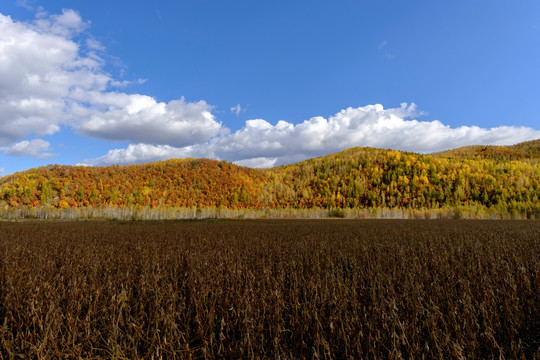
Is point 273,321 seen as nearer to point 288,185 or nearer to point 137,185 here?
point 137,185

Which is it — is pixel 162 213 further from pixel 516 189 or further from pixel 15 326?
pixel 516 189

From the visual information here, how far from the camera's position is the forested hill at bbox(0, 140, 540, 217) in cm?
5125

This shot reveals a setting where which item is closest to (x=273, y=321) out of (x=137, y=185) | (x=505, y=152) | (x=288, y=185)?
(x=137, y=185)

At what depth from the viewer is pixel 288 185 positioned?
75188 millimetres

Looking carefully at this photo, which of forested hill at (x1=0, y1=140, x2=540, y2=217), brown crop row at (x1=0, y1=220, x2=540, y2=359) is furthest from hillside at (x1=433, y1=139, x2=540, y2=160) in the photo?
brown crop row at (x1=0, y1=220, x2=540, y2=359)

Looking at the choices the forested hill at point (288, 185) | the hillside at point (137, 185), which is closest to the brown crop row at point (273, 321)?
the forested hill at point (288, 185)

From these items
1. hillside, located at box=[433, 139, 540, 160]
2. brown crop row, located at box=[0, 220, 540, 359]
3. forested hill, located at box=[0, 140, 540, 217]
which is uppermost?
hillside, located at box=[433, 139, 540, 160]

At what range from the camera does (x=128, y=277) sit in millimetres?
3988

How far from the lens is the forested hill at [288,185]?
5125cm

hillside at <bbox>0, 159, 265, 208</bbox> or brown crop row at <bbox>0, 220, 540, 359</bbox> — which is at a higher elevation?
hillside at <bbox>0, 159, 265, 208</bbox>

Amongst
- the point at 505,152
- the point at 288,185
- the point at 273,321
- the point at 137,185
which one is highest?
the point at 505,152

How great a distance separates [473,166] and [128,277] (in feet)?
263

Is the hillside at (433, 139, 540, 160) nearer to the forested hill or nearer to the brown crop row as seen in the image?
the forested hill

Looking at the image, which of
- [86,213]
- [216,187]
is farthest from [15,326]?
[216,187]
